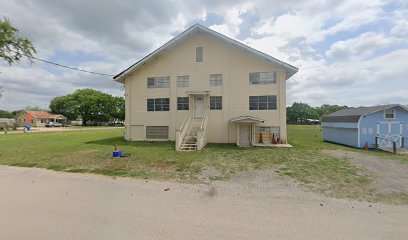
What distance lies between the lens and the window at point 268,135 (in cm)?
1775

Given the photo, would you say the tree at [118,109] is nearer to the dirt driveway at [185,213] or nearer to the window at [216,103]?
the window at [216,103]

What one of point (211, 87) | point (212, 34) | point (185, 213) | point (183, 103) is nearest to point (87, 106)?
point (183, 103)

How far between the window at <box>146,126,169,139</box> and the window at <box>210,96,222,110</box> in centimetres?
468

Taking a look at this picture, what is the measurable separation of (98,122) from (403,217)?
87696 millimetres

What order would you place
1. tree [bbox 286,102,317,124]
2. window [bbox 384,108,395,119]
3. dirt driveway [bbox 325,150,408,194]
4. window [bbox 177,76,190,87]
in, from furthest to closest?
tree [bbox 286,102,317,124]
window [bbox 177,76,190,87]
window [bbox 384,108,395,119]
dirt driveway [bbox 325,150,408,194]

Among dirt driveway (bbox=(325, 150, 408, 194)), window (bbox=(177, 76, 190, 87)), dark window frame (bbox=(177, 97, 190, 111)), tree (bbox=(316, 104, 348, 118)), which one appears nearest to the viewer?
dirt driveway (bbox=(325, 150, 408, 194))

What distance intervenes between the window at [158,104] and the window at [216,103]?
4125mm

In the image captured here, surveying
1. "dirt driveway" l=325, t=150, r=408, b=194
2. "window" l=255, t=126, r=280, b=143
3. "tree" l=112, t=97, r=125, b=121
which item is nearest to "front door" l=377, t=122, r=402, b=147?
"window" l=255, t=126, r=280, b=143

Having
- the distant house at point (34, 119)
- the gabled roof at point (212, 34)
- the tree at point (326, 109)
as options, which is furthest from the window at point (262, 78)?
the tree at point (326, 109)

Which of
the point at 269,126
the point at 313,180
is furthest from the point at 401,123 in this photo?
the point at 313,180

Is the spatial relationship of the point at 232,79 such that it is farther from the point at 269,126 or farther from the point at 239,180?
the point at 239,180

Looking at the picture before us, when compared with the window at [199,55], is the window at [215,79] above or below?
below

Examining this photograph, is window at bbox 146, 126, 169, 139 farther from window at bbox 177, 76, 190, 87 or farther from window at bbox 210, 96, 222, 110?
window at bbox 210, 96, 222, 110

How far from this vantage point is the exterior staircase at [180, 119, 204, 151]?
14.5 meters
